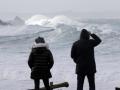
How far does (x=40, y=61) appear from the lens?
10.0 m

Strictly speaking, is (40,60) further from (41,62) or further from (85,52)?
(85,52)

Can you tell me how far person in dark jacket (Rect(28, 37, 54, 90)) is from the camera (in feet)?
32.6

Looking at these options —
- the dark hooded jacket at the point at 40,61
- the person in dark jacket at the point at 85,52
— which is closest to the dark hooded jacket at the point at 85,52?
the person in dark jacket at the point at 85,52

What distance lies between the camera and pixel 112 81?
15.8m

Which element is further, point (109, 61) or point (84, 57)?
point (109, 61)

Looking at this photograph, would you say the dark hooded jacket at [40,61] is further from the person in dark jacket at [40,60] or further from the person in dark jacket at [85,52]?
the person in dark jacket at [85,52]

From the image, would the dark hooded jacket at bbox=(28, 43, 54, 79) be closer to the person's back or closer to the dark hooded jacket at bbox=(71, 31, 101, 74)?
the person's back

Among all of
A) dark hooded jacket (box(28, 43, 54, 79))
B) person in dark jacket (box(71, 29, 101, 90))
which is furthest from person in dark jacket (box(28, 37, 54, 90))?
person in dark jacket (box(71, 29, 101, 90))

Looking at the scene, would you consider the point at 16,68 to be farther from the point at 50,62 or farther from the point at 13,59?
the point at 50,62

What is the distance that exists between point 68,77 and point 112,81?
1.92m

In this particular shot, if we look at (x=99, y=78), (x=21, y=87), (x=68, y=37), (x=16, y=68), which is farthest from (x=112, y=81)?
(x=68, y=37)

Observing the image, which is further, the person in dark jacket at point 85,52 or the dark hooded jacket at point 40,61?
the person in dark jacket at point 85,52

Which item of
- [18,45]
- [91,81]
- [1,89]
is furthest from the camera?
[18,45]

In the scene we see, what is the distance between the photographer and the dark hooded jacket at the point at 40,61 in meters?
9.94
